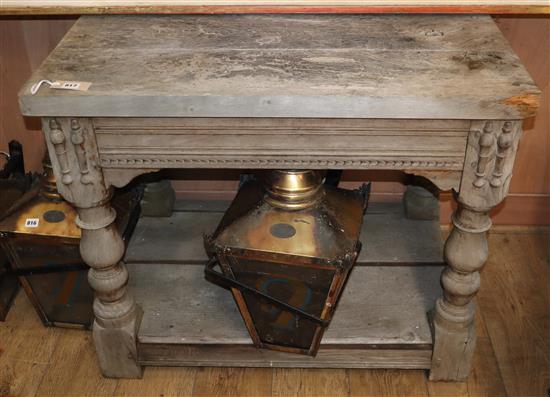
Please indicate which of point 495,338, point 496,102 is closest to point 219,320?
point 495,338

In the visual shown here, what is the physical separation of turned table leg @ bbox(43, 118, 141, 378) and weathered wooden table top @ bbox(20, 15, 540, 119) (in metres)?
0.08

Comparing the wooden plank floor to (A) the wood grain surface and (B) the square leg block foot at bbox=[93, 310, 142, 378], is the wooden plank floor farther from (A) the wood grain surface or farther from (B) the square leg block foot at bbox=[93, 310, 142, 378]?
(A) the wood grain surface

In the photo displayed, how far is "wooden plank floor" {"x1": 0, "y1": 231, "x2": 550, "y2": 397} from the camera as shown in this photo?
179 centimetres

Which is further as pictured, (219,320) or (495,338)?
(495,338)

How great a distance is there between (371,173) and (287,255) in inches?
26.0

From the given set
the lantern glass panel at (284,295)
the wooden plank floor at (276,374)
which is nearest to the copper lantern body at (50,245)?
the wooden plank floor at (276,374)

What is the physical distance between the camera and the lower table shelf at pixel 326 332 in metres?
1.75

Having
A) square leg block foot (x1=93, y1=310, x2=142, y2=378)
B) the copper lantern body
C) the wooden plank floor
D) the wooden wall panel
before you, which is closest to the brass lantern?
the wooden plank floor

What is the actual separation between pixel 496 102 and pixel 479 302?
34.6 inches

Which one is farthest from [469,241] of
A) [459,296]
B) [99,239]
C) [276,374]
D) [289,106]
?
[99,239]

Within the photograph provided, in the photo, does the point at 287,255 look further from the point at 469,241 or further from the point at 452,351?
the point at 452,351

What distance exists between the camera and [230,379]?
183cm

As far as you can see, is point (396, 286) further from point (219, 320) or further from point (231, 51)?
point (231, 51)

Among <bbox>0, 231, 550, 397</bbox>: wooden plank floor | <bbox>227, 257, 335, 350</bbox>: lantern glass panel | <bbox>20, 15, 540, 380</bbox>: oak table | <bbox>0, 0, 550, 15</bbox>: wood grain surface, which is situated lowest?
<bbox>0, 231, 550, 397</bbox>: wooden plank floor
